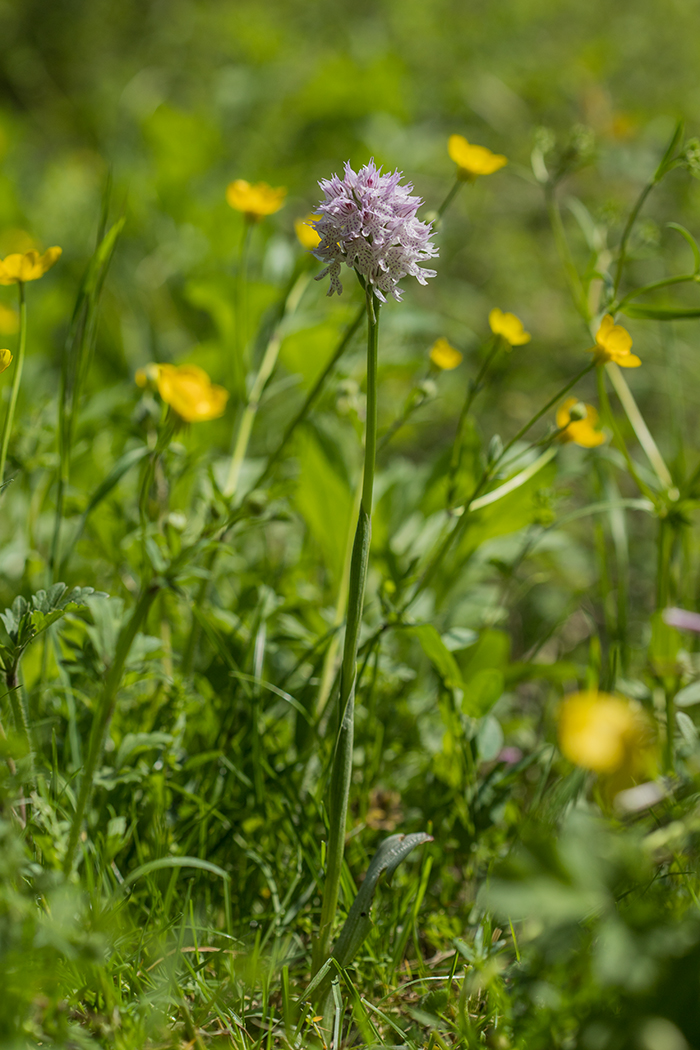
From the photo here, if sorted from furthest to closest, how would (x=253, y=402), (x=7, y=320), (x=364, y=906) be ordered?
(x=7, y=320) → (x=253, y=402) → (x=364, y=906)

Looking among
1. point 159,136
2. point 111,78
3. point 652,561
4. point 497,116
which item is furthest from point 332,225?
point 111,78

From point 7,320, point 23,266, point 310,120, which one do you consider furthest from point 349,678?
point 310,120

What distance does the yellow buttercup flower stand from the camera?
949mm

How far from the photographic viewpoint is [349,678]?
2.75 ft

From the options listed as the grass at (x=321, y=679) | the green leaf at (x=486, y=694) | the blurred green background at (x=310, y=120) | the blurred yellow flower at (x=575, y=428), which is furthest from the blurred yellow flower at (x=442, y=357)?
the blurred green background at (x=310, y=120)

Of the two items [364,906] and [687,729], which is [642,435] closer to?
[687,729]

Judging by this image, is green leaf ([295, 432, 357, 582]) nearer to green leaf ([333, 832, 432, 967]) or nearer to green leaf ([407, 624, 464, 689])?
green leaf ([407, 624, 464, 689])

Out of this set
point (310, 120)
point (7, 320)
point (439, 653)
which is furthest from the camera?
point (310, 120)

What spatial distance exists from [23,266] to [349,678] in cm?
67

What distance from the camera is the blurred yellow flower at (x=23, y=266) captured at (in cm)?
95

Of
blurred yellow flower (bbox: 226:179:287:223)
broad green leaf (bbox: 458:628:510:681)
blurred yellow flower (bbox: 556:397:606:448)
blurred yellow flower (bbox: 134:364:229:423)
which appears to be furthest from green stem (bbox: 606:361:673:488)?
blurred yellow flower (bbox: 134:364:229:423)

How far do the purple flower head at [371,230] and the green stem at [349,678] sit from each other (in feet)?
0.11

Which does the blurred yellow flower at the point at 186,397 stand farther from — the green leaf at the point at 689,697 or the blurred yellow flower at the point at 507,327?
the green leaf at the point at 689,697

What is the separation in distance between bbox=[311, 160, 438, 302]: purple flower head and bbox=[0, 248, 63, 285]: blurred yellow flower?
39cm
